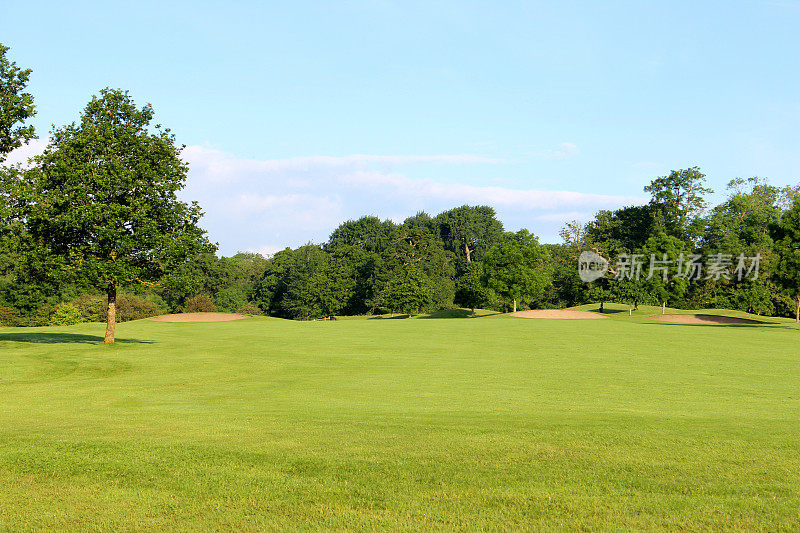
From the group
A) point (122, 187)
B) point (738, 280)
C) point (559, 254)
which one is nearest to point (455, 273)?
point (559, 254)

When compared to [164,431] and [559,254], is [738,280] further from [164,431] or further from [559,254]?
[164,431]

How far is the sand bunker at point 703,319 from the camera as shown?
2365 inches

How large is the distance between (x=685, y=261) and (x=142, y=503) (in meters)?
72.7

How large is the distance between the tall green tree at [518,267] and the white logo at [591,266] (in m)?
11.6

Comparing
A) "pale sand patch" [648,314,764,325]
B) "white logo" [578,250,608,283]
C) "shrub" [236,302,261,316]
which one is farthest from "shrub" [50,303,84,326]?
"pale sand patch" [648,314,764,325]

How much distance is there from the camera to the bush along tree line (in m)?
29.7

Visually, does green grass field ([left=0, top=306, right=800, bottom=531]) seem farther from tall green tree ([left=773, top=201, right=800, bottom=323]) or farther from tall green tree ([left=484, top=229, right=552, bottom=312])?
tall green tree ([left=484, top=229, right=552, bottom=312])

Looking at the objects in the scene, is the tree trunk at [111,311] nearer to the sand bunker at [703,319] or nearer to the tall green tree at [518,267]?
the sand bunker at [703,319]

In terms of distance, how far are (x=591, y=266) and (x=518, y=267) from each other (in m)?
18.4

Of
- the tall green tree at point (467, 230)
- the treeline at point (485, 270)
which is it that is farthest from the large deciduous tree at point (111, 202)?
the tall green tree at point (467, 230)

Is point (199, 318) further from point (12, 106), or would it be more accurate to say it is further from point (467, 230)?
point (467, 230)

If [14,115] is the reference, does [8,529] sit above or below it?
below

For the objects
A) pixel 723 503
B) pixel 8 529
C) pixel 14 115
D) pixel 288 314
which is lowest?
pixel 288 314

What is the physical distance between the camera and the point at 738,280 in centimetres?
8775
